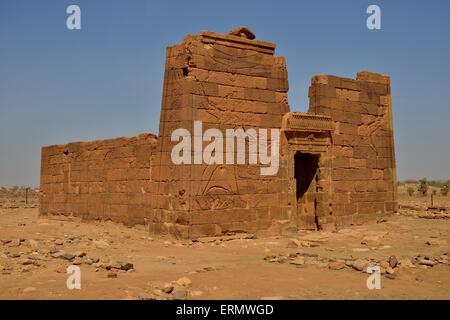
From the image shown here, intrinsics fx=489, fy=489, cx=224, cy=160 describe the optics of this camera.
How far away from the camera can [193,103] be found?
35.3ft

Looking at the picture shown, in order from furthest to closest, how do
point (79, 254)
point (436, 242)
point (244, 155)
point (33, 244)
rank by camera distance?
1. point (244, 155)
2. point (436, 242)
3. point (33, 244)
4. point (79, 254)

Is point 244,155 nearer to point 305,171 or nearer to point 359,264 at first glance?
point 305,171

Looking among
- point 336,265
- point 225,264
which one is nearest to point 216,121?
point 225,264

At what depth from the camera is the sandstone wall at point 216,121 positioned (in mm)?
10695

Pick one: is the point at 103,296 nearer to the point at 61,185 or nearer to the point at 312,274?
the point at 312,274

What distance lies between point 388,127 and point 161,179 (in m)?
7.68

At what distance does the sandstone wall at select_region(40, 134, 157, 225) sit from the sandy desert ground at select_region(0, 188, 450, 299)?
99cm

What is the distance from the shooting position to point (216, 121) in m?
11.1

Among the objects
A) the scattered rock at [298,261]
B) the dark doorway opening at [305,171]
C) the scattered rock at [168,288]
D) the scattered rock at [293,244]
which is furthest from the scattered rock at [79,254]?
the dark doorway opening at [305,171]

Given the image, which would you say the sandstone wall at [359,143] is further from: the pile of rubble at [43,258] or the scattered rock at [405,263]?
the pile of rubble at [43,258]

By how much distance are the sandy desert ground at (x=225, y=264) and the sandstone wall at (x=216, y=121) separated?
1.75 feet

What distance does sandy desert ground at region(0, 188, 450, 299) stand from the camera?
6184mm

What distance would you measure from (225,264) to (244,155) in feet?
12.2
